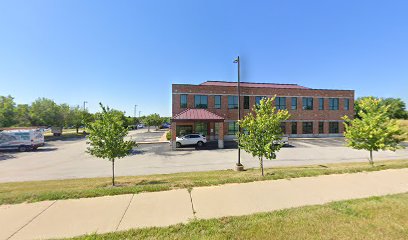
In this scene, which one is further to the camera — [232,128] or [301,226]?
[232,128]

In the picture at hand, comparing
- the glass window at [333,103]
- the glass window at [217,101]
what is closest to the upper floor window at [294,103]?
the glass window at [333,103]

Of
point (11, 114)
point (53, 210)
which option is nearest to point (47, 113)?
point (11, 114)

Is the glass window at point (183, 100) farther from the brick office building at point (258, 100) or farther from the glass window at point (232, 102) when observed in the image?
the glass window at point (232, 102)

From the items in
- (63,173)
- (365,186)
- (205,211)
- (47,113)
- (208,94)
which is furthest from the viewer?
(47,113)

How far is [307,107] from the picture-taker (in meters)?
32.3

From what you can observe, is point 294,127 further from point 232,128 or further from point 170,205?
point 170,205

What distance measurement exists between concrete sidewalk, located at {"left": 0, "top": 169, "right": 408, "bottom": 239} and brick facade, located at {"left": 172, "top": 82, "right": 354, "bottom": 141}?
2147cm

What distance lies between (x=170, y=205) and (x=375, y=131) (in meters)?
11.6

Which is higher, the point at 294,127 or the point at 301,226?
the point at 294,127

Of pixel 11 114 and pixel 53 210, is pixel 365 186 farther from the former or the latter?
pixel 11 114

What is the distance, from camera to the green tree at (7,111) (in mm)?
30487

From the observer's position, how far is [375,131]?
10.1m

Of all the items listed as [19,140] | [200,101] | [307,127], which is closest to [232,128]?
[200,101]

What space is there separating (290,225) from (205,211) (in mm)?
2046
